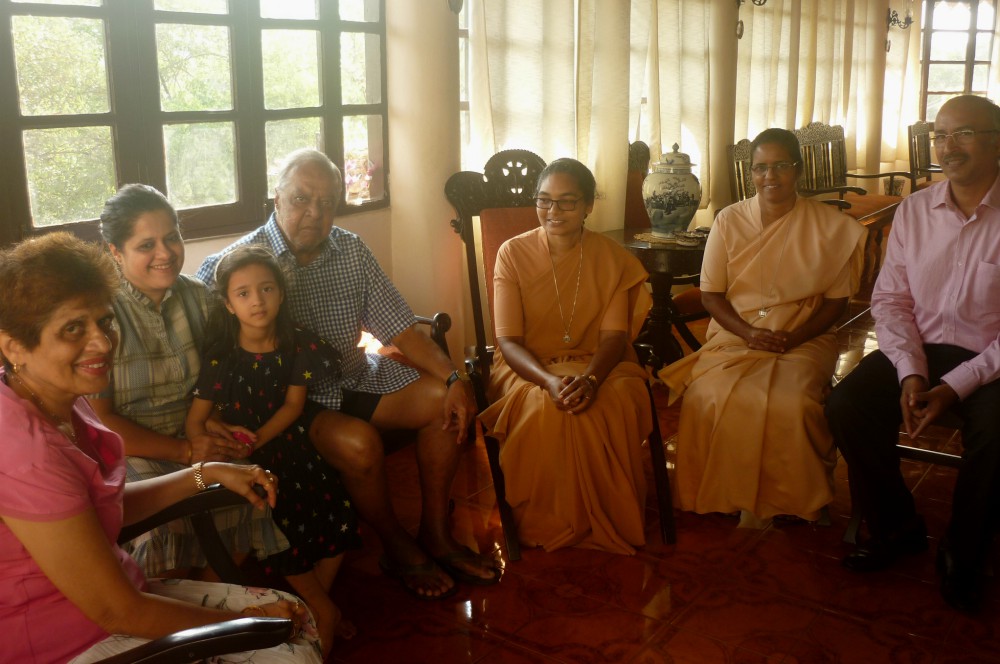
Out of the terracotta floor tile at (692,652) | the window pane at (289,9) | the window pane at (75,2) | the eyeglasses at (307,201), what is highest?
the window pane at (289,9)

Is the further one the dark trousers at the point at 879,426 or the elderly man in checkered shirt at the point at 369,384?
the dark trousers at the point at 879,426

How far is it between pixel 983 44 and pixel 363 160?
9890 mm

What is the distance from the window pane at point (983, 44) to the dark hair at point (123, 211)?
11237 mm

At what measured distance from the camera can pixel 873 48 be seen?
8.93 metres

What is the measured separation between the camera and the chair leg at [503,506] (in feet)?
9.39

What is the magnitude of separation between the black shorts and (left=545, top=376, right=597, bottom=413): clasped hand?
0.53 m

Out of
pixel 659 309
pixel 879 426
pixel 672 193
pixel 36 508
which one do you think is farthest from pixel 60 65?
pixel 659 309

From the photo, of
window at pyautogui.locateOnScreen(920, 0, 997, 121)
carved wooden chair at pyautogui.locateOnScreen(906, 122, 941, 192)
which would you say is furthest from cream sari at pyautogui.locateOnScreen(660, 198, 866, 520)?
window at pyautogui.locateOnScreen(920, 0, 997, 121)

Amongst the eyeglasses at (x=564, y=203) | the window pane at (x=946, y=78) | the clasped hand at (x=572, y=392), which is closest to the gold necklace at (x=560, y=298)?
the eyeglasses at (x=564, y=203)

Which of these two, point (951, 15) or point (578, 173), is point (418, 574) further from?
point (951, 15)

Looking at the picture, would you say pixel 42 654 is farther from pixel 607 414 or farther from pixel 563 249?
pixel 563 249

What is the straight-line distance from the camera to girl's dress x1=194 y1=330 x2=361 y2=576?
232 centimetres

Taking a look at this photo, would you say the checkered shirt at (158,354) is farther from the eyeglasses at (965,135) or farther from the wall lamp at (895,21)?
the wall lamp at (895,21)

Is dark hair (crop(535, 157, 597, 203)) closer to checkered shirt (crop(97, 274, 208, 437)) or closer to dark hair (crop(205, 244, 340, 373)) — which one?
dark hair (crop(205, 244, 340, 373))
